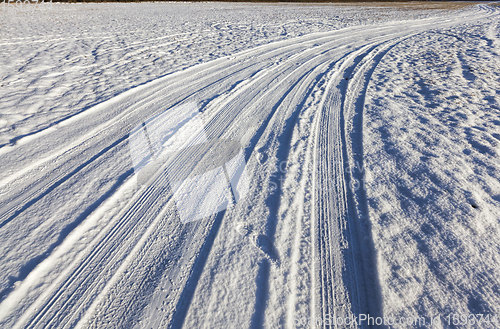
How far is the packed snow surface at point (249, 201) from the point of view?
1792 mm

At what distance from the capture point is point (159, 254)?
2107 millimetres

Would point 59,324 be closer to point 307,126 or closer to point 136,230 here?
point 136,230

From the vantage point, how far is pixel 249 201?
2.60m
